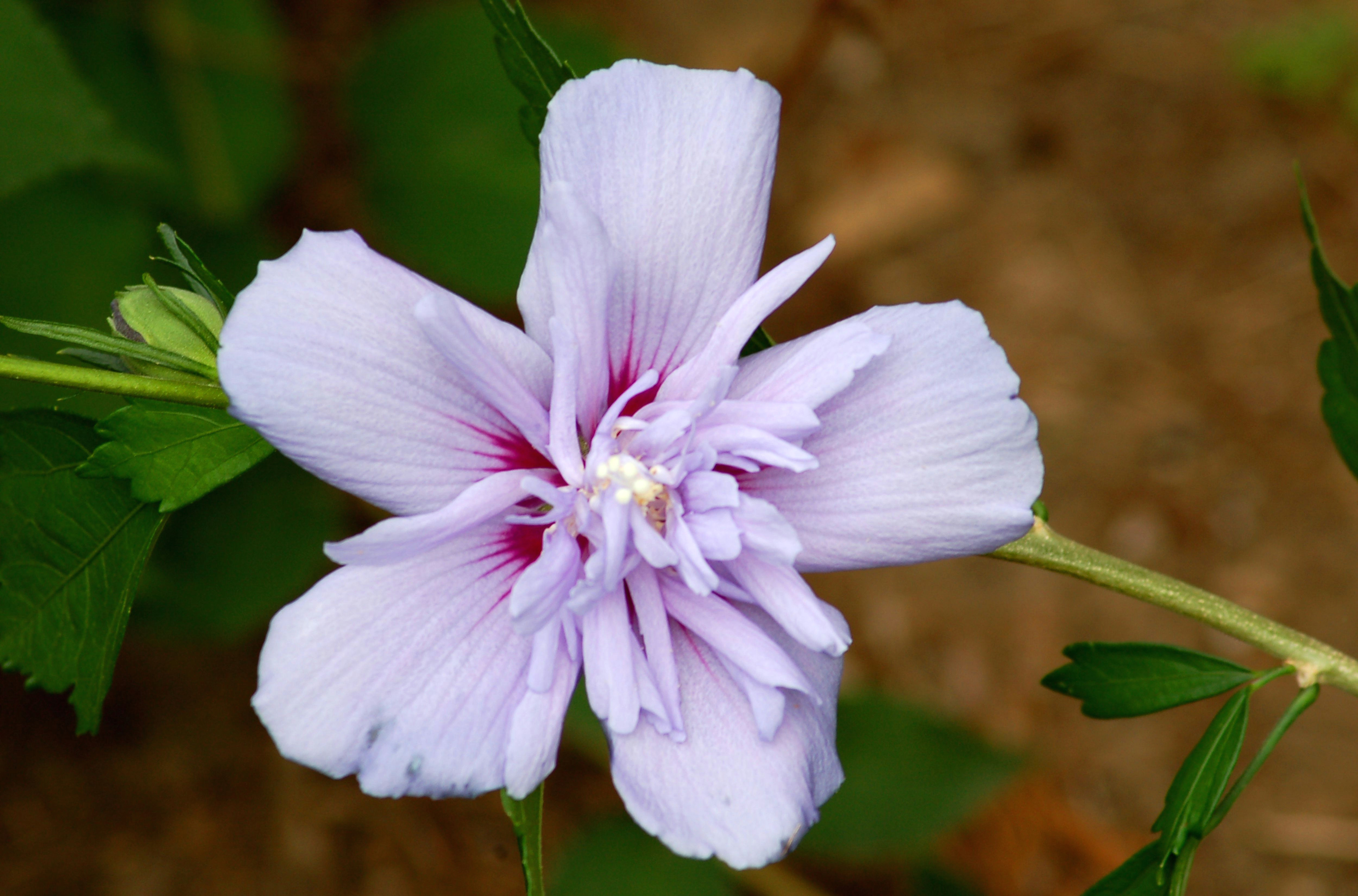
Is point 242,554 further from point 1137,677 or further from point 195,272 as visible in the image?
point 1137,677

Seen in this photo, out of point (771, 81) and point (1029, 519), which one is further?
point (771, 81)

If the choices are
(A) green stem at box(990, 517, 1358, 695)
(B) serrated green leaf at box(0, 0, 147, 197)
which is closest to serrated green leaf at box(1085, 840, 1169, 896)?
(A) green stem at box(990, 517, 1358, 695)

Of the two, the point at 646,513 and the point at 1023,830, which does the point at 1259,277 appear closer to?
the point at 1023,830

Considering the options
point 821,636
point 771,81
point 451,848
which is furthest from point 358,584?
point 771,81

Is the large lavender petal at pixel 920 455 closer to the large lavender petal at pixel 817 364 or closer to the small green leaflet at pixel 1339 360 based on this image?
the large lavender petal at pixel 817 364

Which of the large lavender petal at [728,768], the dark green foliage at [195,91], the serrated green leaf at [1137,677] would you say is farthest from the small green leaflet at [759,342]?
the dark green foliage at [195,91]

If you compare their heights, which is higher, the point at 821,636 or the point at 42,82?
the point at 42,82

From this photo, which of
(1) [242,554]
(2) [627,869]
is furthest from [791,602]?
(1) [242,554]
